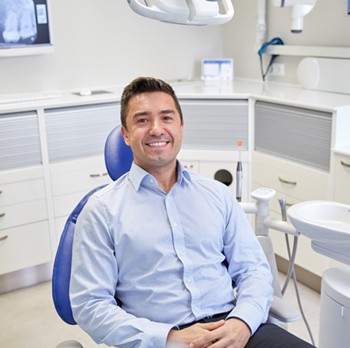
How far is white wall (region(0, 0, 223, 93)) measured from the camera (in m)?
3.30

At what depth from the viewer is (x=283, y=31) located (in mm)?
3391

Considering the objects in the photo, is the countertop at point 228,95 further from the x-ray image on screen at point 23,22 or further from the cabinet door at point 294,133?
the x-ray image on screen at point 23,22

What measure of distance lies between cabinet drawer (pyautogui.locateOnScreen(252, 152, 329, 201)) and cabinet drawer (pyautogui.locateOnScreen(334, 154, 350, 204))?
0.24ft

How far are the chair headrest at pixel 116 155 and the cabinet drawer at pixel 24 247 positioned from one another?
1286mm

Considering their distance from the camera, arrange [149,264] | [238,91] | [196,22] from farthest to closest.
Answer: [238,91]
[149,264]
[196,22]

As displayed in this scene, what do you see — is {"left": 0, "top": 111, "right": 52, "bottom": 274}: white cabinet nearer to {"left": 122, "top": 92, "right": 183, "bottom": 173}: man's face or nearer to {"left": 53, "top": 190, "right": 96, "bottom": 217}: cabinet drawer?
{"left": 53, "top": 190, "right": 96, "bottom": 217}: cabinet drawer

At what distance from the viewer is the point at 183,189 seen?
1674 mm

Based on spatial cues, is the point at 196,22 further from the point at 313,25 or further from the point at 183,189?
the point at 313,25

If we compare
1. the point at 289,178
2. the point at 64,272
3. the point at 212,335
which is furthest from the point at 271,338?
the point at 289,178

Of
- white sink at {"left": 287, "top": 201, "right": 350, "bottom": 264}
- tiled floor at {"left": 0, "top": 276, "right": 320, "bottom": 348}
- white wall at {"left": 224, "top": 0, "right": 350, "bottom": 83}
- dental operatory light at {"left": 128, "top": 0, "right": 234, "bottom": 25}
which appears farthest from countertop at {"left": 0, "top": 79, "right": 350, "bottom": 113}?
dental operatory light at {"left": 128, "top": 0, "right": 234, "bottom": 25}

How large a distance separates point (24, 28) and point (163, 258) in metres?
2.02

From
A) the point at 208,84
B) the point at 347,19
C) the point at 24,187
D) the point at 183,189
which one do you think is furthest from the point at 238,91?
the point at 183,189

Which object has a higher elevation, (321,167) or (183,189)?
(183,189)

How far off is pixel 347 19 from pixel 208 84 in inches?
39.4
